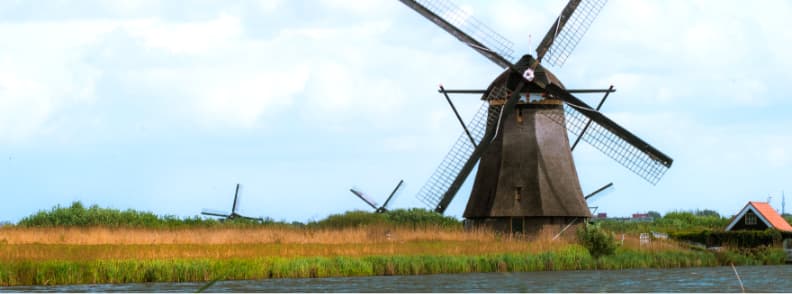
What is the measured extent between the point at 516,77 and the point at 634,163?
12.3 feet

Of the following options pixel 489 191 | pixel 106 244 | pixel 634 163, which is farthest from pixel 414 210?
pixel 106 244

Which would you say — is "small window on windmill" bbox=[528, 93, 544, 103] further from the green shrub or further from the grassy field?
the green shrub

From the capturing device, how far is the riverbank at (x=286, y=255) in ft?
67.1

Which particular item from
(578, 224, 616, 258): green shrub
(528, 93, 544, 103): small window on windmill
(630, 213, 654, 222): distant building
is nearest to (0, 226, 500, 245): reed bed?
(578, 224, 616, 258): green shrub

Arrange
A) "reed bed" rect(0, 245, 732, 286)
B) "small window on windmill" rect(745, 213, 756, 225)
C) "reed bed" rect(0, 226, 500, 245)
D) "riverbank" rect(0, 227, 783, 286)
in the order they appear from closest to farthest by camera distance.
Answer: "reed bed" rect(0, 245, 732, 286), "riverbank" rect(0, 227, 783, 286), "reed bed" rect(0, 226, 500, 245), "small window on windmill" rect(745, 213, 756, 225)

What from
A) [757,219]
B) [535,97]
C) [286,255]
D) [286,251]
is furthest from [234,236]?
[757,219]

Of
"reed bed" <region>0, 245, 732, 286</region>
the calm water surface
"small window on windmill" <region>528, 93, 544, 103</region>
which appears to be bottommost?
the calm water surface

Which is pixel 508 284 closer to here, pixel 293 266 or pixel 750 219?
pixel 293 266

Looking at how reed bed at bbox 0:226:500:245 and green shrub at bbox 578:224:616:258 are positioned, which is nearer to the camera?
reed bed at bbox 0:226:500:245

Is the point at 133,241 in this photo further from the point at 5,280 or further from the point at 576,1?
the point at 576,1

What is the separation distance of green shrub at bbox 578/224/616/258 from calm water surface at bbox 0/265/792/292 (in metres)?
2.58

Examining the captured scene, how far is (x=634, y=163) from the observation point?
30688 millimetres

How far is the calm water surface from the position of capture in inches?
766

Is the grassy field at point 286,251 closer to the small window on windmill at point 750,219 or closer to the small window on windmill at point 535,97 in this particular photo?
the small window on windmill at point 535,97
